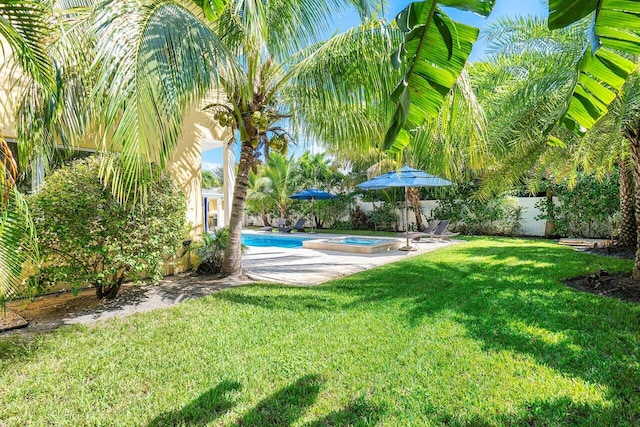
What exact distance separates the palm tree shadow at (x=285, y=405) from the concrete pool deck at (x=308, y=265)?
4.65 metres

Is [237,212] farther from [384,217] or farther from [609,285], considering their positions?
[384,217]

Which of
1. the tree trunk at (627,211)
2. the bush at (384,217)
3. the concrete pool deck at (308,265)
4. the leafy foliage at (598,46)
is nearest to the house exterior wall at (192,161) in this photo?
the concrete pool deck at (308,265)

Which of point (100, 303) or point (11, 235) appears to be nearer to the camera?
point (11, 235)

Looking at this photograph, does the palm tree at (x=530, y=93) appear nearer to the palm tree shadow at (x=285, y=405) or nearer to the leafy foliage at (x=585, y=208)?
the palm tree shadow at (x=285, y=405)

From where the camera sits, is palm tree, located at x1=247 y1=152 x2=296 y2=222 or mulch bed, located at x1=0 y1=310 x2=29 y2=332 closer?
mulch bed, located at x1=0 y1=310 x2=29 y2=332

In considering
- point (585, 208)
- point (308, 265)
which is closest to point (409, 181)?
point (308, 265)

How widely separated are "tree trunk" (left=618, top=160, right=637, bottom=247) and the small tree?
47.0ft

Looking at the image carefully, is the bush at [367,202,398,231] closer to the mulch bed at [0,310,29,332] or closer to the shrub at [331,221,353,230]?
the shrub at [331,221,353,230]

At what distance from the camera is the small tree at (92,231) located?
18.2 ft

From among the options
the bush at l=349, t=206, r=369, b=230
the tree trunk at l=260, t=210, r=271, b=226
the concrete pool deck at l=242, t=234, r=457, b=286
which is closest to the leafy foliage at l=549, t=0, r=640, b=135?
the concrete pool deck at l=242, t=234, r=457, b=286

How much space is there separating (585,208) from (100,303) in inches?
770

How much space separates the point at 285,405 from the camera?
311 cm

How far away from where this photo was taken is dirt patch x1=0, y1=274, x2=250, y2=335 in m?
5.67

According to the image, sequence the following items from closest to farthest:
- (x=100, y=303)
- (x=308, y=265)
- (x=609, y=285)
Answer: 1. (x=100, y=303)
2. (x=609, y=285)
3. (x=308, y=265)
